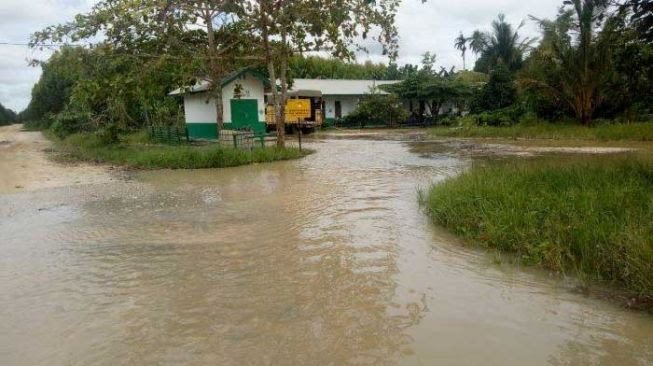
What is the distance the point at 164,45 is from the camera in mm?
19328

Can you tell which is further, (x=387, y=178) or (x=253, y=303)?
(x=387, y=178)

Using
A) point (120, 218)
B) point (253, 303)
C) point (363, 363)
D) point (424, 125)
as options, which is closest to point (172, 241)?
point (120, 218)

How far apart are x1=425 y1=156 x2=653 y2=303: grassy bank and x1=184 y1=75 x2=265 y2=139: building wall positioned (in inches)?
721

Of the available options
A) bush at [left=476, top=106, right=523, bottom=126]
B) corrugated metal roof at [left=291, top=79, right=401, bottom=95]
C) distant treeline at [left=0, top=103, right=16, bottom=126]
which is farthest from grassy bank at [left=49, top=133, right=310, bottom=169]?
distant treeline at [left=0, top=103, right=16, bottom=126]

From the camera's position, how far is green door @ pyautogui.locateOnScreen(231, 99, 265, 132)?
26562 mm

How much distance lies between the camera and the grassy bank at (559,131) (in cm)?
2073

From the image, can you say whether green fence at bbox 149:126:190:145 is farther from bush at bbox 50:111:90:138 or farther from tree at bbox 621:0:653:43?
tree at bbox 621:0:653:43

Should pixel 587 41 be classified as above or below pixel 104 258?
above

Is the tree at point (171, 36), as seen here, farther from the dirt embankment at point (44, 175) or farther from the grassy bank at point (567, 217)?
the grassy bank at point (567, 217)

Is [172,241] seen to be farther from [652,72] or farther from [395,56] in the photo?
→ [395,56]

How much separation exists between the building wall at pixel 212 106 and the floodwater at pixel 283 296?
55.1 feet

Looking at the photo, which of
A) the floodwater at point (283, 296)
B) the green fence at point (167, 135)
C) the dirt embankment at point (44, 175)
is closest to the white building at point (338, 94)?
the green fence at point (167, 135)

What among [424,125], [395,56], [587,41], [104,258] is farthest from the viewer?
[424,125]

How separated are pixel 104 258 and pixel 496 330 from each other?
497cm
